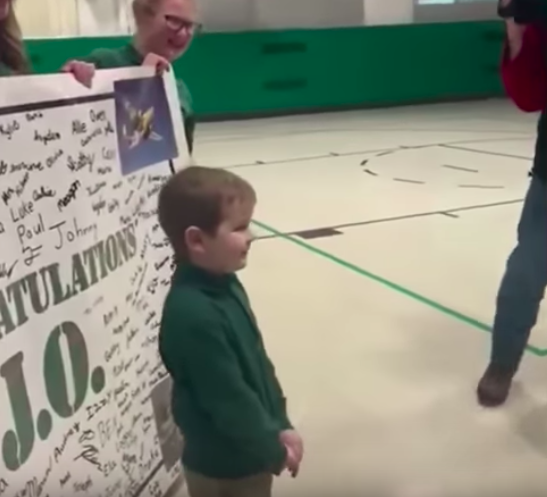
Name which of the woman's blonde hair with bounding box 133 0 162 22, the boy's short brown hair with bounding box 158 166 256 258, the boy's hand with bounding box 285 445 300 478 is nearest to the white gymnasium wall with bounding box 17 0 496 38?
the woman's blonde hair with bounding box 133 0 162 22

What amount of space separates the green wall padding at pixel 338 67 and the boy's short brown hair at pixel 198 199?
16.2 feet

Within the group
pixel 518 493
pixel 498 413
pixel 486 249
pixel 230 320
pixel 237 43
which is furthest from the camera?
pixel 237 43

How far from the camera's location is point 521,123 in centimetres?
568

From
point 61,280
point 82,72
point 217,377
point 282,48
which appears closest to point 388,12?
point 282,48

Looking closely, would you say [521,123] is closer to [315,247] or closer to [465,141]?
[465,141]

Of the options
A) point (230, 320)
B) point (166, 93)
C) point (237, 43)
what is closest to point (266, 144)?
point (237, 43)

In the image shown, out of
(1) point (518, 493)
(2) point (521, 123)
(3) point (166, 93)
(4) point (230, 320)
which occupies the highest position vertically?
(3) point (166, 93)

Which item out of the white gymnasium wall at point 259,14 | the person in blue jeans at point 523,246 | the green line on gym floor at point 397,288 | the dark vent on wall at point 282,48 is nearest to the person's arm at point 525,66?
the person in blue jeans at point 523,246

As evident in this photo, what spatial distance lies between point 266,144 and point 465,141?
1.06 meters

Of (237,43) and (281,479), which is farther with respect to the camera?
(237,43)

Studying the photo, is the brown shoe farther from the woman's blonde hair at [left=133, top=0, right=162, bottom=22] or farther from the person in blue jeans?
the woman's blonde hair at [left=133, top=0, right=162, bottom=22]

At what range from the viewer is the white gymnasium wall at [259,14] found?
5.53m

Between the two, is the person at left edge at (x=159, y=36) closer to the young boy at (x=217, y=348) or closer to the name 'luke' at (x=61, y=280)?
the name 'luke' at (x=61, y=280)

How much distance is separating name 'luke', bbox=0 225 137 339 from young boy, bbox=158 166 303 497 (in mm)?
141
